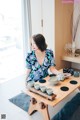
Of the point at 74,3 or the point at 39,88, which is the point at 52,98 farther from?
the point at 74,3

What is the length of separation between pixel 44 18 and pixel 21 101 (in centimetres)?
159

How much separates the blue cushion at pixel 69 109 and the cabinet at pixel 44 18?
1.10 meters

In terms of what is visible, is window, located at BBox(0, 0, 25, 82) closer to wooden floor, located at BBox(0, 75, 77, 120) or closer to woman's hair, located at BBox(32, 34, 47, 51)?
wooden floor, located at BBox(0, 75, 77, 120)

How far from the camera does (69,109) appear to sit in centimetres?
225

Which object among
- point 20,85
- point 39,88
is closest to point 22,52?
point 20,85

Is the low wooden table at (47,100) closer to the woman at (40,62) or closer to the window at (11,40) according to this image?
the woman at (40,62)

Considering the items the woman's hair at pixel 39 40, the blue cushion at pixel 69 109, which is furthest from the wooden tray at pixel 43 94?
the woman's hair at pixel 39 40

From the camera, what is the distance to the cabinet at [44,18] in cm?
293

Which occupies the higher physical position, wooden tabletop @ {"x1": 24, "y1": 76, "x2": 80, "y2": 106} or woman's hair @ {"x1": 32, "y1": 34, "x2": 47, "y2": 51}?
woman's hair @ {"x1": 32, "y1": 34, "x2": 47, "y2": 51}

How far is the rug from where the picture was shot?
2.41 metres

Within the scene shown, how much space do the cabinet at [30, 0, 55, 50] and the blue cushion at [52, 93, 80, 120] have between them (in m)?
1.10

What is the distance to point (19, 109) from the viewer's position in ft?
7.80

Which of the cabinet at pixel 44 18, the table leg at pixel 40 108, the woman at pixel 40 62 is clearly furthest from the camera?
the cabinet at pixel 44 18

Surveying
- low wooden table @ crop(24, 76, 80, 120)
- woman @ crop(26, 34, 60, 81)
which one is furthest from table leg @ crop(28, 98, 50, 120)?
woman @ crop(26, 34, 60, 81)
